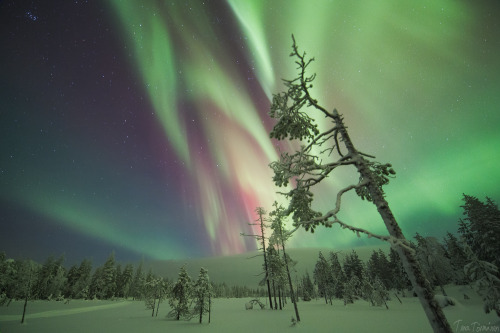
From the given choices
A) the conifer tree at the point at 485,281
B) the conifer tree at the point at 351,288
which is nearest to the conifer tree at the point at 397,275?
the conifer tree at the point at 351,288

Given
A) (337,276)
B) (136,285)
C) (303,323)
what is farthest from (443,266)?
(136,285)

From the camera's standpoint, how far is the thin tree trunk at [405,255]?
Result: 4.14m

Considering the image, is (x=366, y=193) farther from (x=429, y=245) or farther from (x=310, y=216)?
(x=429, y=245)

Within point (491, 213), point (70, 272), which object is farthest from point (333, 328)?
point (70, 272)

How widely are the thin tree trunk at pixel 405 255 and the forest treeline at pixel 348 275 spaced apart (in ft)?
2.78

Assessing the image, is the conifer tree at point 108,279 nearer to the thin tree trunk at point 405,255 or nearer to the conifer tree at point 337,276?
the conifer tree at point 337,276

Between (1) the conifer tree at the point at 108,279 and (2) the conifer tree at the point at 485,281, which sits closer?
(2) the conifer tree at the point at 485,281

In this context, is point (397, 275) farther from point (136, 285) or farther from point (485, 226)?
point (136, 285)

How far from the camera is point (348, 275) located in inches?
2459

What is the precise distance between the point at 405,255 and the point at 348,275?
72.3m

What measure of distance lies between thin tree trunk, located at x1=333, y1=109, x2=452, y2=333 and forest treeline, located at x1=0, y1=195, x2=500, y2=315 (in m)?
0.85

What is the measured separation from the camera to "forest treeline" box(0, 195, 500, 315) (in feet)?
89.7

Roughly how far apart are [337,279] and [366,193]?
229 feet

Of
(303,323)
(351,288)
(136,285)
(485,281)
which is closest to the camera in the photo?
(485,281)
